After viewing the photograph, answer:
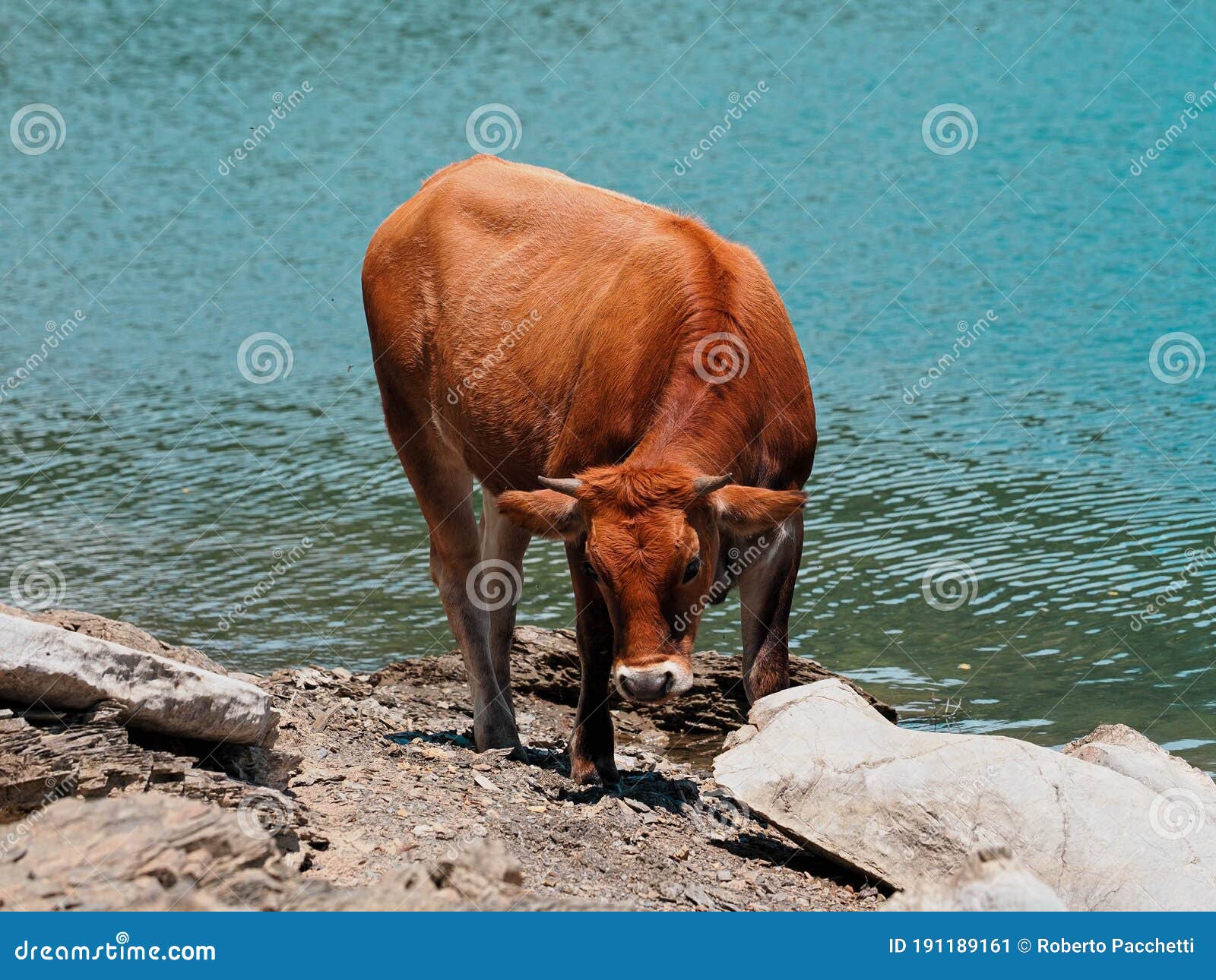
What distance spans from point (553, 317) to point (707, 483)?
1937 mm

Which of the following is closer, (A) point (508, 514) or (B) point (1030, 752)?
(B) point (1030, 752)

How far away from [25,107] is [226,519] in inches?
829

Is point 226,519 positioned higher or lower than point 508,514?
lower

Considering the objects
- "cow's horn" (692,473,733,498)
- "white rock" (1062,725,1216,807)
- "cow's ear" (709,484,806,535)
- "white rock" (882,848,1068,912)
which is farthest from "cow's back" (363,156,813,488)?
"white rock" (882,848,1068,912)

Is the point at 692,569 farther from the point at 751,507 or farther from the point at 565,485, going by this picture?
the point at 565,485

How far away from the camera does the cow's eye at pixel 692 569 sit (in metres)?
6.61

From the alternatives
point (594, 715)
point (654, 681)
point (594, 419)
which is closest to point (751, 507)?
point (654, 681)

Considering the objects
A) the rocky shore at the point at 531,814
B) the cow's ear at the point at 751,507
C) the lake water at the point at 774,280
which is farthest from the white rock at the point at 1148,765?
the cow's ear at the point at 751,507

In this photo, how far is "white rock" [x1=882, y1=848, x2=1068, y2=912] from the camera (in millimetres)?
4551

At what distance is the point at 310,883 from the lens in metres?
4.87

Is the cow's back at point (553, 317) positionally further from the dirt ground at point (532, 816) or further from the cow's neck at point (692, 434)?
the dirt ground at point (532, 816)

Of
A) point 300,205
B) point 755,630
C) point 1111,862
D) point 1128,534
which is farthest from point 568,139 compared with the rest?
point 1111,862

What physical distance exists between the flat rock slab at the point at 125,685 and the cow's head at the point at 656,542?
1.52 metres

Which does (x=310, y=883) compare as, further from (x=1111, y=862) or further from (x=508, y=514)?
(x=1111, y=862)
